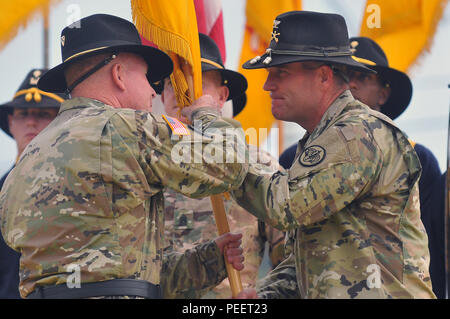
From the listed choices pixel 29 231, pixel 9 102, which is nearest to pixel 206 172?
pixel 29 231

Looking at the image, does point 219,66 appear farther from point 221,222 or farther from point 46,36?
point 46,36

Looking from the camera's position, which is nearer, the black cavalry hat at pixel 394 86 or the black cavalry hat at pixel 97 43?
the black cavalry hat at pixel 97 43

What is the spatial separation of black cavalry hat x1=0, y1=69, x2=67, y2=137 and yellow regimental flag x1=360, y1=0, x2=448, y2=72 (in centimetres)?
371

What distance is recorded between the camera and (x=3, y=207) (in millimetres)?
3664

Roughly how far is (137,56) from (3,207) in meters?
1.11

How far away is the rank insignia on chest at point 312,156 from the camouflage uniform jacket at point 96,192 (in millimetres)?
410

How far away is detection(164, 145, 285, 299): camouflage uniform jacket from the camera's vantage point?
557cm

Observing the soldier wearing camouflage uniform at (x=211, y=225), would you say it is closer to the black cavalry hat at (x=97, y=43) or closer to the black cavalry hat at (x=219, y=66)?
the black cavalry hat at (x=219, y=66)

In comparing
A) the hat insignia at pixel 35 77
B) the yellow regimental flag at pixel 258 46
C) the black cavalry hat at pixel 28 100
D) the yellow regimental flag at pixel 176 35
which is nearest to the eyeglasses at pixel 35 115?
the black cavalry hat at pixel 28 100

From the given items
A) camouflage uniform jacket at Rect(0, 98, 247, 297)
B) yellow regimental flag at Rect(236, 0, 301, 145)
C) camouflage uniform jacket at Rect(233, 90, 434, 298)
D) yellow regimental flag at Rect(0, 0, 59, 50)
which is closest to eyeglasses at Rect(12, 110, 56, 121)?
yellow regimental flag at Rect(0, 0, 59, 50)

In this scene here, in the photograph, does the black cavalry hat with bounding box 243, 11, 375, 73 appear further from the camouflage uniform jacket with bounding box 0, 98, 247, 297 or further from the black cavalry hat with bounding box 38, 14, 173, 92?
the camouflage uniform jacket with bounding box 0, 98, 247, 297

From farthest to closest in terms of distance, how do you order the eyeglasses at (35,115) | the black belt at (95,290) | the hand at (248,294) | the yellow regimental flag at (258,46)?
the yellow regimental flag at (258,46)
the eyeglasses at (35,115)
the hand at (248,294)
the black belt at (95,290)

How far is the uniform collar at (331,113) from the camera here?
4125 mm
